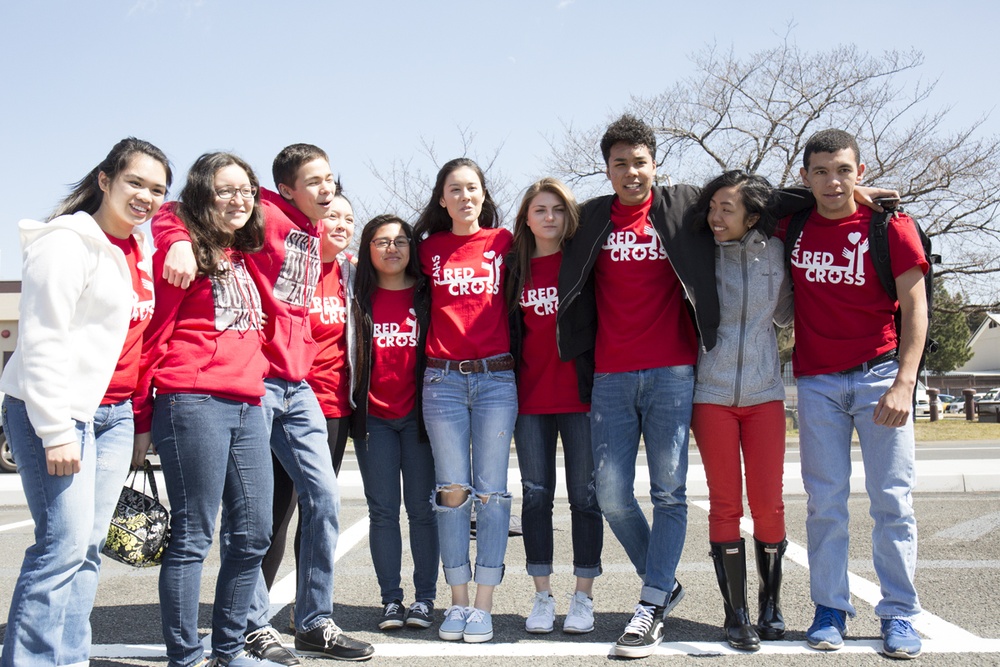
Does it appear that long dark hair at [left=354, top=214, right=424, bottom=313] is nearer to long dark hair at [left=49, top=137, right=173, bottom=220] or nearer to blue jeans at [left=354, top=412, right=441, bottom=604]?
blue jeans at [left=354, top=412, right=441, bottom=604]

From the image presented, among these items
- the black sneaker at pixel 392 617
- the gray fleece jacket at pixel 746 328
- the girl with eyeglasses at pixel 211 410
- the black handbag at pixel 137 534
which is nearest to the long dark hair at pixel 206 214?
the girl with eyeglasses at pixel 211 410

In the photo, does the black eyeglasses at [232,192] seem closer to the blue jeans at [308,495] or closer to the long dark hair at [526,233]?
the blue jeans at [308,495]

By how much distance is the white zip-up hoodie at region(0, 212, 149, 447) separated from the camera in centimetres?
271

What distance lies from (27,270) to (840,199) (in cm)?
345

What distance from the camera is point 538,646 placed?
12.3 ft

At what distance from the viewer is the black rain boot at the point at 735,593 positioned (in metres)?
3.64

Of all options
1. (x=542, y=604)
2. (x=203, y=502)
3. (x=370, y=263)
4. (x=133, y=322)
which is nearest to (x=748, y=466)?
(x=542, y=604)

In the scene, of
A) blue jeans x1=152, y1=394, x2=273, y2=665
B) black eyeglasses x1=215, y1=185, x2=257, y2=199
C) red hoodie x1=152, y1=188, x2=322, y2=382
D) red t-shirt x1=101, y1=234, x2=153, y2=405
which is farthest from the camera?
red hoodie x1=152, y1=188, x2=322, y2=382

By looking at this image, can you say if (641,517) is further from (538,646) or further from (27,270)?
(27,270)

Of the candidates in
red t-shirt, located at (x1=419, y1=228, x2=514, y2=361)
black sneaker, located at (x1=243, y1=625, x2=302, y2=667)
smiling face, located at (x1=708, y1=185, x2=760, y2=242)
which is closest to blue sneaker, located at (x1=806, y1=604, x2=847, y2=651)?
smiling face, located at (x1=708, y1=185, x2=760, y2=242)

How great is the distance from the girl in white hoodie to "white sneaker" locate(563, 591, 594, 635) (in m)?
2.12

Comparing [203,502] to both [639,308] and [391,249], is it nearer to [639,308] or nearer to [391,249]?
[391,249]

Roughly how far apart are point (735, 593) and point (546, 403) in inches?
49.7

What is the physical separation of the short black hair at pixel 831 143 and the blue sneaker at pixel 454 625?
2.76 metres
